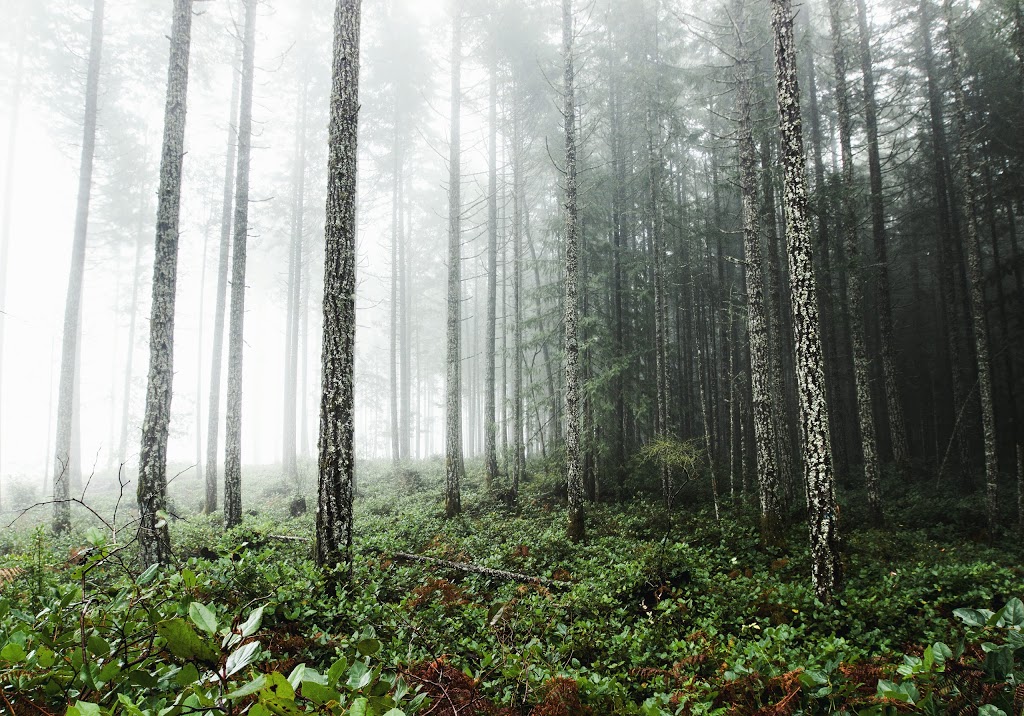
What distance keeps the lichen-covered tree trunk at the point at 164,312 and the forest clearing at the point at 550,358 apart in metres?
0.06

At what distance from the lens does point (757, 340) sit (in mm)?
9656

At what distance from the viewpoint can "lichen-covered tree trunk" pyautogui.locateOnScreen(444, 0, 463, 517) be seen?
1235 cm

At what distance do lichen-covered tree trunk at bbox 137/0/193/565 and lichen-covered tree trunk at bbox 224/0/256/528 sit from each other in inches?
130

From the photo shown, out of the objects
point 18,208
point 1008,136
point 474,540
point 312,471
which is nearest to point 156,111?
point 18,208

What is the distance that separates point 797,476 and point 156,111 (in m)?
29.2

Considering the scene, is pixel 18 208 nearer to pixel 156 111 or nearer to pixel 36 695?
pixel 156 111

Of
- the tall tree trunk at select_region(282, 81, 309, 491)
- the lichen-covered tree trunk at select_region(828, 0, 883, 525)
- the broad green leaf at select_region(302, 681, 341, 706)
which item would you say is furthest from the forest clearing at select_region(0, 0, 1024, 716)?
the tall tree trunk at select_region(282, 81, 309, 491)

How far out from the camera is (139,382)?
995 inches

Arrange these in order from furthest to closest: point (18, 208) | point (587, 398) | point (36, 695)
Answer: point (18, 208) < point (587, 398) < point (36, 695)

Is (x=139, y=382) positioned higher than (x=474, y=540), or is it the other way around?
(x=139, y=382)

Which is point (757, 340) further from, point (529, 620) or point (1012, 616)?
point (1012, 616)

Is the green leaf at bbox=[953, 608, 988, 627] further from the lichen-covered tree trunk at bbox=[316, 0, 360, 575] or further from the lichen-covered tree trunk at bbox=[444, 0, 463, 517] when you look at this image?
the lichen-covered tree trunk at bbox=[444, 0, 463, 517]

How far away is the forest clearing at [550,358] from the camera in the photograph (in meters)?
3.29

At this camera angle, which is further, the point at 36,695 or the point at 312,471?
the point at 312,471
